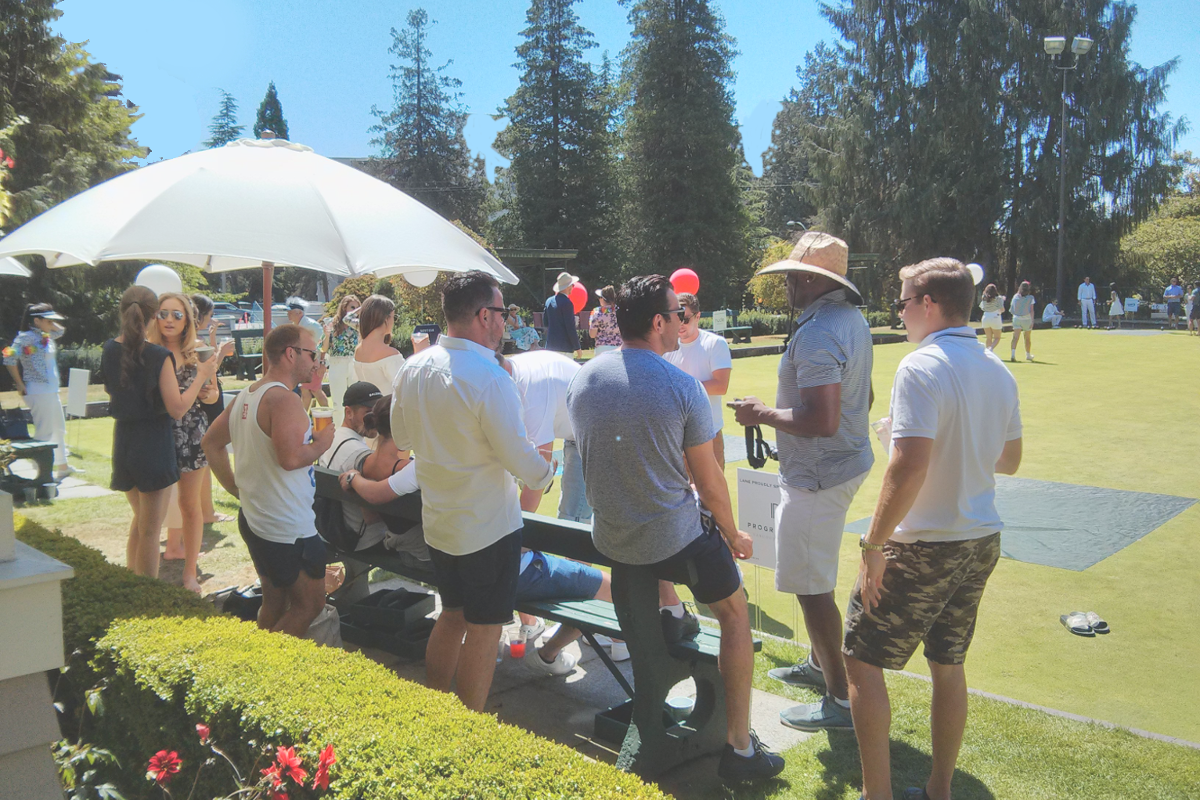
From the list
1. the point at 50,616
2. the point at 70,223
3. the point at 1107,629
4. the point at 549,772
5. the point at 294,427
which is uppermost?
the point at 70,223

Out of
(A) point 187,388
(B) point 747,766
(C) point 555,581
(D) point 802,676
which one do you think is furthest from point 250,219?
(D) point 802,676

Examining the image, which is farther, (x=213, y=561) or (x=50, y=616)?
(x=213, y=561)

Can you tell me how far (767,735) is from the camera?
3.77m

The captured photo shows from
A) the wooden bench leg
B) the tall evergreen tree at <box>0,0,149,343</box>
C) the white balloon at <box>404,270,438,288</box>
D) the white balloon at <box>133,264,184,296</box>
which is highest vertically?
the tall evergreen tree at <box>0,0,149,343</box>

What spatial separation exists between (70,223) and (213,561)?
9.39ft

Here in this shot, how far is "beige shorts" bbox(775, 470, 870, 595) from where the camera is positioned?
3768mm

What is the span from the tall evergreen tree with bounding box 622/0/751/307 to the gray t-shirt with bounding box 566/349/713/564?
1688 inches

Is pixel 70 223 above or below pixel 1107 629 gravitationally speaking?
above

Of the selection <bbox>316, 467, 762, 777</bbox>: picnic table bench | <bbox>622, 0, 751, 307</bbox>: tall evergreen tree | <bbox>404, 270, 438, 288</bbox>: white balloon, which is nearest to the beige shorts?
→ <bbox>316, 467, 762, 777</bbox>: picnic table bench

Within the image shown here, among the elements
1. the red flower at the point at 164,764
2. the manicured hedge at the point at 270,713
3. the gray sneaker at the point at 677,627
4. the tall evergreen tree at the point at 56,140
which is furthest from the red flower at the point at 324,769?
the tall evergreen tree at the point at 56,140

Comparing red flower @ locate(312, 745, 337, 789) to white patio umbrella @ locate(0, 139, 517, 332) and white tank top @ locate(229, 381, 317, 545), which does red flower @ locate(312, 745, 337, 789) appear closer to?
white tank top @ locate(229, 381, 317, 545)

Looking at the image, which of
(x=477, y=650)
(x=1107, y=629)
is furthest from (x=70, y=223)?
(x=1107, y=629)

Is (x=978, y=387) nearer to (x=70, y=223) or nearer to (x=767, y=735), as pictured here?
(x=767, y=735)

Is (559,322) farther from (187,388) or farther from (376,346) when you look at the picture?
(187,388)
